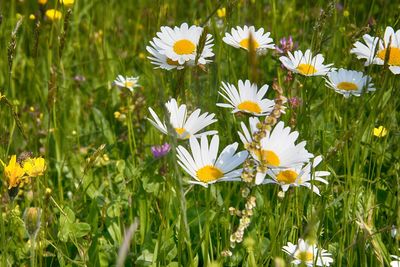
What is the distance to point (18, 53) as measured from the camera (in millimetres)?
2738

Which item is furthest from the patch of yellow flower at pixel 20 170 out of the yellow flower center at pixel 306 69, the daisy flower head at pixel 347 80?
the daisy flower head at pixel 347 80

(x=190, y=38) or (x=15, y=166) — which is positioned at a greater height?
(x=190, y=38)

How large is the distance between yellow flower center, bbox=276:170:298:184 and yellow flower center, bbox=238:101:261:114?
178mm

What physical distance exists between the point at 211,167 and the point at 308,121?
541 millimetres

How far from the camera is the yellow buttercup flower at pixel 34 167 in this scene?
1.28 m

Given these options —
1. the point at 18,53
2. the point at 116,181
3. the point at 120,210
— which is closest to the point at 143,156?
the point at 116,181

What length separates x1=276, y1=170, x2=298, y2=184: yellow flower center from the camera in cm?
122

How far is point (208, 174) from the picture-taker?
1229 mm

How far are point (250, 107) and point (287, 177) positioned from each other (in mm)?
219

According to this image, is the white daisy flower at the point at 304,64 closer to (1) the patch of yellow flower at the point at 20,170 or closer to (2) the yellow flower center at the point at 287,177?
(2) the yellow flower center at the point at 287,177

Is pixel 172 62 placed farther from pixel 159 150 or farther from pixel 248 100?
pixel 159 150

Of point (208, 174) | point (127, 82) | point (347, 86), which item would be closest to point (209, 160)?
point (208, 174)

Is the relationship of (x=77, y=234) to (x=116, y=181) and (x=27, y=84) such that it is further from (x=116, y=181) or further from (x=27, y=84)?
(x=27, y=84)

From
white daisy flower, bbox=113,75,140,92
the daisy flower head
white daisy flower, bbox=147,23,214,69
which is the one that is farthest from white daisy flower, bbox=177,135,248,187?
white daisy flower, bbox=113,75,140,92
